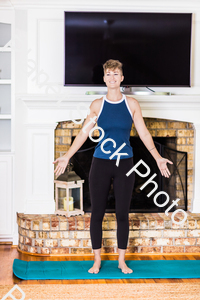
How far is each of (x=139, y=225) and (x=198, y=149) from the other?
0.80 metres

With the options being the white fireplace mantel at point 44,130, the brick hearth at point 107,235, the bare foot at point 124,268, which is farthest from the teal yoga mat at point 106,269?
the white fireplace mantel at point 44,130

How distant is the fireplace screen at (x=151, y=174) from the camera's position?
3102 millimetres

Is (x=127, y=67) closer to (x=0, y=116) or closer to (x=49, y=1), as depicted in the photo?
(x=49, y=1)

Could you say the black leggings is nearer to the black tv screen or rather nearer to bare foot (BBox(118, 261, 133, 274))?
bare foot (BBox(118, 261, 133, 274))

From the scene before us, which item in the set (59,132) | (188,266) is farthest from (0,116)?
(188,266)

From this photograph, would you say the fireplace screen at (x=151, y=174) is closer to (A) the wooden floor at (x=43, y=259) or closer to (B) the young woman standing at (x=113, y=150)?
(A) the wooden floor at (x=43, y=259)

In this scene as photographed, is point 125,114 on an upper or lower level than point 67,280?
upper

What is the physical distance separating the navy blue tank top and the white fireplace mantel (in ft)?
2.04

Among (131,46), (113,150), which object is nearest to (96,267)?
(113,150)

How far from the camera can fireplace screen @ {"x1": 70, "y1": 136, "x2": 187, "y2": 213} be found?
3102 mm

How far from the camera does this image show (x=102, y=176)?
2.32m

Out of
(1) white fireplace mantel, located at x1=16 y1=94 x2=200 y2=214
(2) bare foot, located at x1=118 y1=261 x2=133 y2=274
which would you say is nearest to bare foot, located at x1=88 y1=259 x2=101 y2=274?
(2) bare foot, located at x1=118 y1=261 x2=133 y2=274

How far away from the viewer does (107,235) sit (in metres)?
2.78

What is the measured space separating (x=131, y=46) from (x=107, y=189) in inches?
47.6
